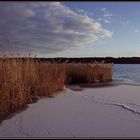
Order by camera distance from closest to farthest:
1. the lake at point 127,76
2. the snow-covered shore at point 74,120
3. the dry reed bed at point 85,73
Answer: the snow-covered shore at point 74,120, the dry reed bed at point 85,73, the lake at point 127,76

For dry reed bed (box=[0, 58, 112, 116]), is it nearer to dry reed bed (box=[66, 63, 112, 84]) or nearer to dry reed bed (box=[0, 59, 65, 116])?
dry reed bed (box=[0, 59, 65, 116])

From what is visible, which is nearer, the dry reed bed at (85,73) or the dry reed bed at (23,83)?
the dry reed bed at (23,83)

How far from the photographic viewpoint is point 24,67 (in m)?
7.64

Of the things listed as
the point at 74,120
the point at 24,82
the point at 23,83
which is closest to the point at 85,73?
the point at 24,82

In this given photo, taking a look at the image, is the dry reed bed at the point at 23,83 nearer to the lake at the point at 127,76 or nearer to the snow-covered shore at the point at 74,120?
the snow-covered shore at the point at 74,120

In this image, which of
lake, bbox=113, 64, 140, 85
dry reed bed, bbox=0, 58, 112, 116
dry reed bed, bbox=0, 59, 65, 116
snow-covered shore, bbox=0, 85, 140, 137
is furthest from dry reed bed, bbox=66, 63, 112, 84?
snow-covered shore, bbox=0, 85, 140, 137

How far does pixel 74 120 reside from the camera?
529 cm

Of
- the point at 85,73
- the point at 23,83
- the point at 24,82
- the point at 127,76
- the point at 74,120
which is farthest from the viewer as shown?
the point at 127,76

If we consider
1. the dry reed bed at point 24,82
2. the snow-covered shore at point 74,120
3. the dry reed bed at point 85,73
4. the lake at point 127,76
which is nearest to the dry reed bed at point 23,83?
the dry reed bed at point 24,82

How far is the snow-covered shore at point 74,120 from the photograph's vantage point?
4.59 meters

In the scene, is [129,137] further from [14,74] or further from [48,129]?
[14,74]

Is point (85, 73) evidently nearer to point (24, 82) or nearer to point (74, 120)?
point (24, 82)

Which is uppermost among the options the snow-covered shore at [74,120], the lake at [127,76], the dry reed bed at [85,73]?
the dry reed bed at [85,73]

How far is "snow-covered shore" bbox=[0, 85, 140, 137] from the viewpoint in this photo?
4.59 m
